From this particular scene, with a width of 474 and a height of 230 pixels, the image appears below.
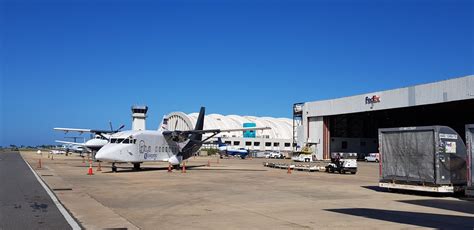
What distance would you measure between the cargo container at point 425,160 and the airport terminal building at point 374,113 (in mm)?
31730

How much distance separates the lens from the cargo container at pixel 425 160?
57.5 ft

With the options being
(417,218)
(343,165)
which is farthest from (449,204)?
(343,165)

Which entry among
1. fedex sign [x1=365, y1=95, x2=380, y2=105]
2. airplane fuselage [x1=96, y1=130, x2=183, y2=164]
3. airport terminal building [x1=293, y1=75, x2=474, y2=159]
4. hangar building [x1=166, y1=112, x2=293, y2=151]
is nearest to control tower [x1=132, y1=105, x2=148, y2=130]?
hangar building [x1=166, y1=112, x2=293, y2=151]

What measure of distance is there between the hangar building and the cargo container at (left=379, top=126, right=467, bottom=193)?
99.1m

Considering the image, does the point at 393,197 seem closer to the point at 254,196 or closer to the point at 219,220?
the point at 254,196

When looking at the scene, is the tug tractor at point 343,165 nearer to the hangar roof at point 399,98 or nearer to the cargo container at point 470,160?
the cargo container at point 470,160

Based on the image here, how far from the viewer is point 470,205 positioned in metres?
14.8

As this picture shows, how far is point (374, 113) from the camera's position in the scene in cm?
7062

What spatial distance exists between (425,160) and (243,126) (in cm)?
11228

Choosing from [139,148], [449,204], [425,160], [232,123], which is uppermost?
[232,123]

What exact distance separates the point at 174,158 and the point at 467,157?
24169mm

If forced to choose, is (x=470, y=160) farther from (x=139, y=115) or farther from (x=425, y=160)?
(x=139, y=115)

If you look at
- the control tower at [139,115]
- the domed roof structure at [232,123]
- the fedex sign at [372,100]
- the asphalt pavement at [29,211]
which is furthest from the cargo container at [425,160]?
the domed roof structure at [232,123]

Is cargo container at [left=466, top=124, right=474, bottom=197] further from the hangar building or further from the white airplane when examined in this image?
the hangar building
